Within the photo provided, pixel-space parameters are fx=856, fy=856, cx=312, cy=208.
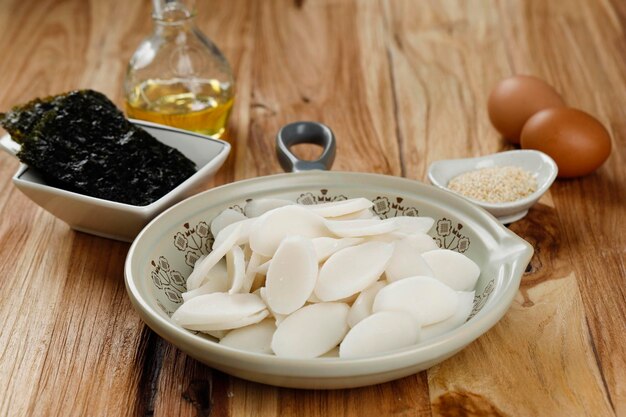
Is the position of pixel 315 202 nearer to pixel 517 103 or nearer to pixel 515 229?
pixel 515 229

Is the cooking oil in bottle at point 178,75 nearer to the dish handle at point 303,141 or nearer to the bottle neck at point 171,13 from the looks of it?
the bottle neck at point 171,13

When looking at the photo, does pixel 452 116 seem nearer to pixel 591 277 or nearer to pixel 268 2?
pixel 591 277

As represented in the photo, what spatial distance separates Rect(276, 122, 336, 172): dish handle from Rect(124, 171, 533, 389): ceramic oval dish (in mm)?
87

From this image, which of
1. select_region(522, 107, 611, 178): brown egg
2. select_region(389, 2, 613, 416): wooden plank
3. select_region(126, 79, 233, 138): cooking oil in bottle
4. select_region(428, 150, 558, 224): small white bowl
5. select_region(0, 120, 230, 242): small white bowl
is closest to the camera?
select_region(389, 2, 613, 416): wooden plank

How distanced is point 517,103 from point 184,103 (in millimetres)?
648

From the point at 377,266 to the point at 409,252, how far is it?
0.19 ft

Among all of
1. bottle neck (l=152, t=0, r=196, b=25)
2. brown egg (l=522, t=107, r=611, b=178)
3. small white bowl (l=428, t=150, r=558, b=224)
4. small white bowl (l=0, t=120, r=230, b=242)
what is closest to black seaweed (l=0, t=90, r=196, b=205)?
small white bowl (l=0, t=120, r=230, b=242)

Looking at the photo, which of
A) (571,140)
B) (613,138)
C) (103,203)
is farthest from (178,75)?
(613,138)

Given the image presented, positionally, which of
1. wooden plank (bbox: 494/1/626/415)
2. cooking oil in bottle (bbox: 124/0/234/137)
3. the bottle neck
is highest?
the bottle neck

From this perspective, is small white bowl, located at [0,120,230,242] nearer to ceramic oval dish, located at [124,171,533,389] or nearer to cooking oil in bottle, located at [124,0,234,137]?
ceramic oval dish, located at [124,171,533,389]

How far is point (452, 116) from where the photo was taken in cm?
181

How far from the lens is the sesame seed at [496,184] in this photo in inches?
55.8

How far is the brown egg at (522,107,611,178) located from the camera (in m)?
1.51

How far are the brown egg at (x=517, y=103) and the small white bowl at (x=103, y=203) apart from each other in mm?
579
